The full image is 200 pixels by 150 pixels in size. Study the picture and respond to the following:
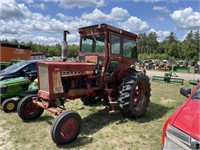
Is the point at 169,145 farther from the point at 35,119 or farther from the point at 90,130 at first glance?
the point at 35,119

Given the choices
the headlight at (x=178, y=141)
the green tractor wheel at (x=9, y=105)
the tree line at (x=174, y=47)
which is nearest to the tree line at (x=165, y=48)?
the tree line at (x=174, y=47)

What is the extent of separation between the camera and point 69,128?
4.36 meters

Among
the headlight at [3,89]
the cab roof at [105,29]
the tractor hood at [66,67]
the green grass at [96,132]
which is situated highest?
the cab roof at [105,29]

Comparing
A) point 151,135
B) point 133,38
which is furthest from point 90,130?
point 133,38

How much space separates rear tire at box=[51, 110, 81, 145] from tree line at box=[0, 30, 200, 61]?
2351cm

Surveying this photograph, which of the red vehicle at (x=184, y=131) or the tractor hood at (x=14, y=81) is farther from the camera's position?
the tractor hood at (x=14, y=81)

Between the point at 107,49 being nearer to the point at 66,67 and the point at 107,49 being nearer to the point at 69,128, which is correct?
the point at 66,67

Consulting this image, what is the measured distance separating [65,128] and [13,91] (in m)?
3.74

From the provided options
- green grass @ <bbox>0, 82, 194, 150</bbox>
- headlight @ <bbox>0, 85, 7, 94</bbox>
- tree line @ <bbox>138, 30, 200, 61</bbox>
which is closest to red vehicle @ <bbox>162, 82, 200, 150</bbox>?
Result: green grass @ <bbox>0, 82, 194, 150</bbox>

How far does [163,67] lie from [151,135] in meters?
24.3

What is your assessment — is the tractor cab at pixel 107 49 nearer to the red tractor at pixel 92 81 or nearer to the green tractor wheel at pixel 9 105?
the red tractor at pixel 92 81

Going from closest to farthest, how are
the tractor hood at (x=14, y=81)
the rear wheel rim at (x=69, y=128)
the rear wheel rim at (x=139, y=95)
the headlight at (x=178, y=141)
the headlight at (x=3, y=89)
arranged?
the headlight at (x=178, y=141) < the rear wheel rim at (x=69, y=128) < the rear wheel rim at (x=139, y=95) < the headlight at (x=3, y=89) < the tractor hood at (x=14, y=81)

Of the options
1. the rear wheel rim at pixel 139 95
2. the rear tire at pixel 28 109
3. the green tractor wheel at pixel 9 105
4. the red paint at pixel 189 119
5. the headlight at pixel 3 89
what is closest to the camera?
the red paint at pixel 189 119

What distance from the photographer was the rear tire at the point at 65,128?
414 centimetres
